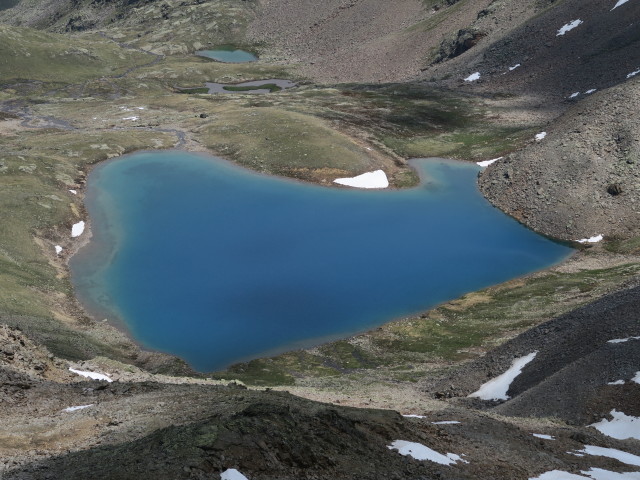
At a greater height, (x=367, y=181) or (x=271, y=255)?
(x=367, y=181)

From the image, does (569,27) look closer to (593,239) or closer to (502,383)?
(593,239)

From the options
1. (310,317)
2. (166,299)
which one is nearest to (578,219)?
(310,317)

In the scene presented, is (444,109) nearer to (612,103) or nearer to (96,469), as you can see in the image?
(612,103)

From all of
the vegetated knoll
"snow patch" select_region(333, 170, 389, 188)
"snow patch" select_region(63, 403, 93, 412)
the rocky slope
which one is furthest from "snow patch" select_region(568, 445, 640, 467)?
"snow patch" select_region(333, 170, 389, 188)

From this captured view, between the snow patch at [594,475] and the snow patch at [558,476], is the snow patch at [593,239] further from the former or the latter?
the snow patch at [558,476]

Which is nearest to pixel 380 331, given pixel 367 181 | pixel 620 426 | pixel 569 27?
pixel 620 426

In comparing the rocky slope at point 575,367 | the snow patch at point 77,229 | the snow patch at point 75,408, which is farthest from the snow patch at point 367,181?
the snow patch at point 75,408
